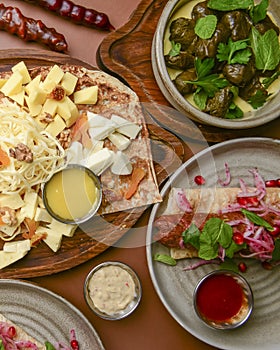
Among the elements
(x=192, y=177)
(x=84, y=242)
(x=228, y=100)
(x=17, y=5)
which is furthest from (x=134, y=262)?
(x=17, y=5)

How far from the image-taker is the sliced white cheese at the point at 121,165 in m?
3.75

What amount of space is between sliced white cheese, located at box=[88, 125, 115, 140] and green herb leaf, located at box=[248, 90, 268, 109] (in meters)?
0.88

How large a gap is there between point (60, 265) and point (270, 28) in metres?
1.97

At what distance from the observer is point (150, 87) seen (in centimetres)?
386

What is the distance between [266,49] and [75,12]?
1.22 m

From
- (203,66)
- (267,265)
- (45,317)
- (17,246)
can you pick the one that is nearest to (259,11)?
(203,66)

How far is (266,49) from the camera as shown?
3750 mm

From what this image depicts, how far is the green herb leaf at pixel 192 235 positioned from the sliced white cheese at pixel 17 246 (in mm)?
943

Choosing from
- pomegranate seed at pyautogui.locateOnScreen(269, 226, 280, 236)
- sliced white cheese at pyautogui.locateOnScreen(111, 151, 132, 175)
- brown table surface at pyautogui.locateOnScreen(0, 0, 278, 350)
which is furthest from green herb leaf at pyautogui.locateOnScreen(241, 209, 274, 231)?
sliced white cheese at pyautogui.locateOnScreen(111, 151, 132, 175)

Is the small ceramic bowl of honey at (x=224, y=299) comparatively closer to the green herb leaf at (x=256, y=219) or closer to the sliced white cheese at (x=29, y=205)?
the green herb leaf at (x=256, y=219)

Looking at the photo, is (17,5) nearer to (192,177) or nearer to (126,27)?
(126,27)

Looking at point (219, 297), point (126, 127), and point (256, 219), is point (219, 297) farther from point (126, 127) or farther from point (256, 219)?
point (126, 127)

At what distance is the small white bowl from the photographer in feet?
12.1

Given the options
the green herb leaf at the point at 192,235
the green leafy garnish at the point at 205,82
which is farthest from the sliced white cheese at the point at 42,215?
the green leafy garnish at the point at 205,82
